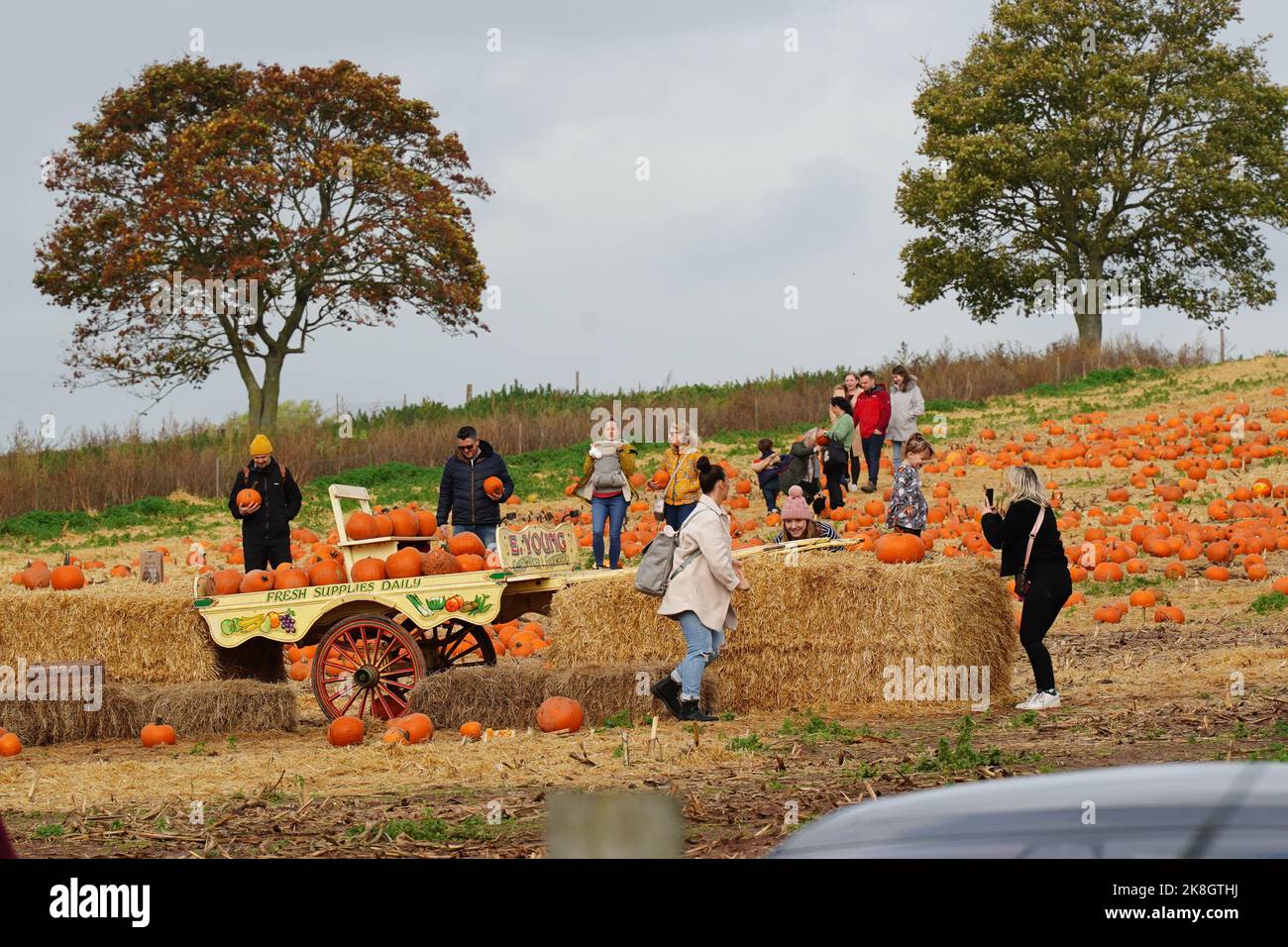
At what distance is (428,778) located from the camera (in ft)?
30.4

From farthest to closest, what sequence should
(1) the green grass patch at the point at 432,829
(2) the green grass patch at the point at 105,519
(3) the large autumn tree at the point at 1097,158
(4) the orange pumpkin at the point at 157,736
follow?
(3) the large autumn tree at the point at 1097,158, (2) the green grass patch at the point at 105,519, (4) the orange pumpkin at the point at 157,736, (1) the green grass patch at the point at 432,829

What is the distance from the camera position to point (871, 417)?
917 inches

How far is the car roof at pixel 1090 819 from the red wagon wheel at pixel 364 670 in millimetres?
9193

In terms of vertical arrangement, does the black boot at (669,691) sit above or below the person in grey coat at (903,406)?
below

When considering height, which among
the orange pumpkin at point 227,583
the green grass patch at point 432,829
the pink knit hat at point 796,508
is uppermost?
the pink knit hat at point 796,508

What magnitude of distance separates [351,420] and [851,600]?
28.0m

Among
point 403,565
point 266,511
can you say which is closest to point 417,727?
point 403,565

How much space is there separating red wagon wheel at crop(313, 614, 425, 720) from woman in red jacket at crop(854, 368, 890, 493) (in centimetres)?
1260

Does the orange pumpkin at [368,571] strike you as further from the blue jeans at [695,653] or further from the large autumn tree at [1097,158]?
the large autumn tree at [1097,158]

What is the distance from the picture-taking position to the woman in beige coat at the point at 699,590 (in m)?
10.9

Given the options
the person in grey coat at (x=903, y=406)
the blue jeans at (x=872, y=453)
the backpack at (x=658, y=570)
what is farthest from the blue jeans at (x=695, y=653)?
the blue jeans at (x=872, y=453)

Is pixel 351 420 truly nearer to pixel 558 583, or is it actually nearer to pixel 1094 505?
pixel 1094 505

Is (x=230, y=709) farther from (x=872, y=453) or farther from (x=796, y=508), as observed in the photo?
(x=872, y=453)
